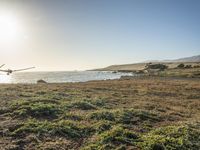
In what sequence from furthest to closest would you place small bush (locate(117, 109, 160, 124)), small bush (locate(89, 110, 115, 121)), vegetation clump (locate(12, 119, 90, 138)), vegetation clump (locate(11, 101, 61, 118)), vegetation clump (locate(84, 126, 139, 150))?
vegetation clump (locate(11, 101, 61, 118)), small bush (locate(89, 110, 115, 121)), small bush (locate(117, 109, 160, 124)), vegetation clump (locate(12, 119, 90, 138)), vegetation clump (locate(84, 126, 139, 150))

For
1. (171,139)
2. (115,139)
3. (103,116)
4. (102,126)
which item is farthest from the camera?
(103,116)

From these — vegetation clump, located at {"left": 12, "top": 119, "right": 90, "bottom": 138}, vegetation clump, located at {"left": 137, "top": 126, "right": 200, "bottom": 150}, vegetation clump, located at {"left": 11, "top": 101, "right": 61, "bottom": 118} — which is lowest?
vegetation clump, located at {"left": 137, "top": 126, "right": 200, "bottom": 150}

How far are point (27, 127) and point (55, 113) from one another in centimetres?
392

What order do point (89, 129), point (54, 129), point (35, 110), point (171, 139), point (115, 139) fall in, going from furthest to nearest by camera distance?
point (35, 110) < point (89, 129) < point (54, 129) < point (115, 139) < point (171, 139)

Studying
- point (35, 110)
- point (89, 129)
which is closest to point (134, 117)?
point (89, 129)

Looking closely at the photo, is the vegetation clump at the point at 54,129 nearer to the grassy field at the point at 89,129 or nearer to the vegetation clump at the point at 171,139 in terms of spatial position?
the grassy field at the point at 89,129

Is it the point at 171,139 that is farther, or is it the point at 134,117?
the point at 134,117

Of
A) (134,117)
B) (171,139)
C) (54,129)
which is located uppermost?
(54,129)

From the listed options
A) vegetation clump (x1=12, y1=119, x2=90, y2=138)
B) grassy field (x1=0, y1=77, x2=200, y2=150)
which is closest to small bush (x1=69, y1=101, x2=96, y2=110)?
grassy field (x1=0, y1=77, x2=200, y2=150)

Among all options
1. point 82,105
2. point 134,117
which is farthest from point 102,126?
point 82,105

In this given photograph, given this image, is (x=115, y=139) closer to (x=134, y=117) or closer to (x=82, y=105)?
(x=134, y=117)

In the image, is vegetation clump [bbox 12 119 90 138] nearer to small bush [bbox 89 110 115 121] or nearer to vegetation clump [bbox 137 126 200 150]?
small bush [bbox 89 110 115 121]

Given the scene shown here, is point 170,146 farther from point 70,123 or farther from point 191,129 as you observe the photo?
point 70,123

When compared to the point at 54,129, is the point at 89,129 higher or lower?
lower
